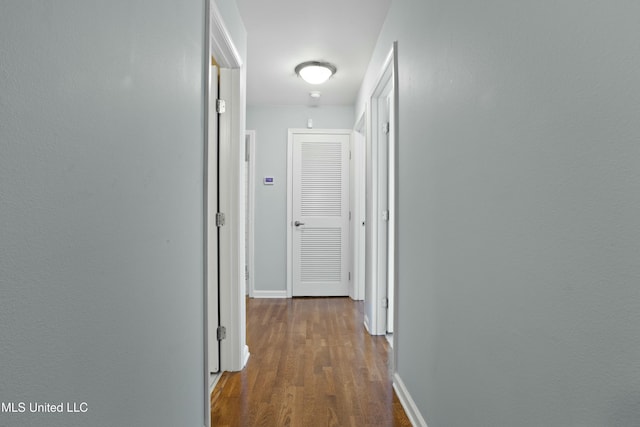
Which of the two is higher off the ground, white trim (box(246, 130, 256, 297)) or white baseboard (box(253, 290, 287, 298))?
white trim (box(246, 130, 256, 297))

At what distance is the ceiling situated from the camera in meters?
2.55

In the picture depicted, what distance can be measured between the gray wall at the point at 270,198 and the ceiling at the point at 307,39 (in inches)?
22.3

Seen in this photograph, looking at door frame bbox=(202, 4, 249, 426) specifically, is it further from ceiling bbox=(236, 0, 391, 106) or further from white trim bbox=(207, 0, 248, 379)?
ceiling bbox=(236, 0, 391, 106)

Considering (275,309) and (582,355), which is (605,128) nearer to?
(582,355)

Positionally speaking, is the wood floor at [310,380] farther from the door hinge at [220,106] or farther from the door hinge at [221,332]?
the door hinge at [220,106]

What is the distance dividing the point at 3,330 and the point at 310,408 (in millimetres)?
1703

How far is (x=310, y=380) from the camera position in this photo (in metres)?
2.36

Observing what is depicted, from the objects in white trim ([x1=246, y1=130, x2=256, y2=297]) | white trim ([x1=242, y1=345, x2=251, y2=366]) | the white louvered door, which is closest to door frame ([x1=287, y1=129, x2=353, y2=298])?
the white louvered door

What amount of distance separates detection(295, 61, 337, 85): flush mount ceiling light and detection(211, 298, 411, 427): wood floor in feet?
7.94

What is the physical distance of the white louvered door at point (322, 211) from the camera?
15.9 feet

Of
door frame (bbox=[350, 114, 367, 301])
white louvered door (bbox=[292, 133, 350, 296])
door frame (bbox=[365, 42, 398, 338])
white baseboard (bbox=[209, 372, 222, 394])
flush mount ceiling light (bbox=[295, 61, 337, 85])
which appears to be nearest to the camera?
white baseboard (bbox=[209, 372, 222, 394])

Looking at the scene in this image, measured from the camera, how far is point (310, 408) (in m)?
2.01

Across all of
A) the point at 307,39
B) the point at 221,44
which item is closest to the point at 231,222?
the point at 221,44

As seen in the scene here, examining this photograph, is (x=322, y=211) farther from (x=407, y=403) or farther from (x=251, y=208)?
(x=407, y=403)
